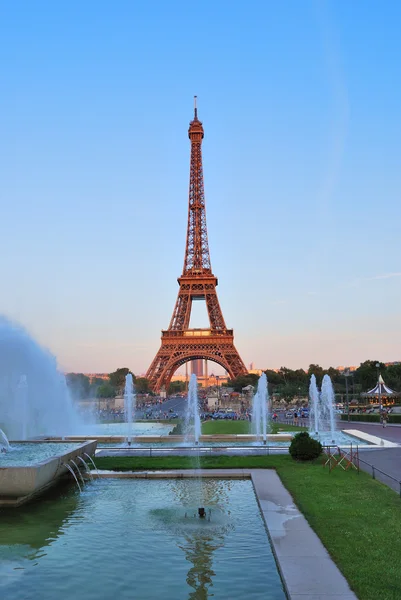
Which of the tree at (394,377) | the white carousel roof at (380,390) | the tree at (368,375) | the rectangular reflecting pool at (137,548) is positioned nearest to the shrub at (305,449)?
the rectangular reflecting pool at (137,548)

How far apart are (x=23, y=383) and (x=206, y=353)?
56.4 metres

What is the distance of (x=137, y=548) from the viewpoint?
9.67 metres

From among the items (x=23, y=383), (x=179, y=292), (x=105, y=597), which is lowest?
(x=105, y=597)

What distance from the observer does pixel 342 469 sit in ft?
58.6

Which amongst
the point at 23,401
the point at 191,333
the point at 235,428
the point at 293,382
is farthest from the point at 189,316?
the point at 23,401

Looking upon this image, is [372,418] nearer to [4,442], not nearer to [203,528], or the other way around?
[4,442]

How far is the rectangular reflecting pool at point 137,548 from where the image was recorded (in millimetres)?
7842

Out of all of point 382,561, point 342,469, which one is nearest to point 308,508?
point 382,561

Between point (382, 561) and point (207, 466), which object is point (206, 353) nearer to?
point (207, 466)

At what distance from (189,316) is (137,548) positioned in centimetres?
8303

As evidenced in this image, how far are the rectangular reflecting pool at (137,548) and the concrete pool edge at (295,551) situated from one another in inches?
10.2

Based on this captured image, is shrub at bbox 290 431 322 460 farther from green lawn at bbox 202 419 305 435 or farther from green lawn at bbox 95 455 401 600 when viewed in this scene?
green lawn at bbox 202 419 305 435

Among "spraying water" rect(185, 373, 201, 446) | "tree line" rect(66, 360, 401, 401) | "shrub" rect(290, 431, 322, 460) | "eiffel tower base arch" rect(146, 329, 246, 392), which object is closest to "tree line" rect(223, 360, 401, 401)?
"tree line" rect(66, 360, 401, 401)

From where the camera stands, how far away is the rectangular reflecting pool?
784 cm
